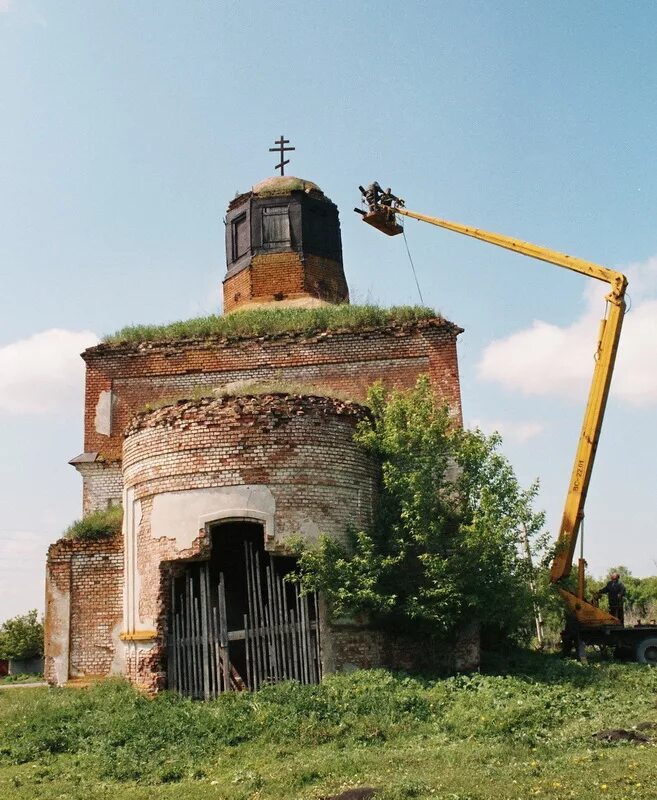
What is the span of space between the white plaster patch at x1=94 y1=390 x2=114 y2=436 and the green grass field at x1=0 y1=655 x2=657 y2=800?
5767 mm

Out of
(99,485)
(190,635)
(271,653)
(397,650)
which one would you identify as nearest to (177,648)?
(190,635)

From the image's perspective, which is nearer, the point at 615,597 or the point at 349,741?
the point at 349,741

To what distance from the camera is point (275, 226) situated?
1988cm

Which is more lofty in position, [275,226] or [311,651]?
[275,226]

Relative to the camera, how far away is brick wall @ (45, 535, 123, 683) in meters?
13.7

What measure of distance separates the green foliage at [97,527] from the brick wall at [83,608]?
13 centimetres

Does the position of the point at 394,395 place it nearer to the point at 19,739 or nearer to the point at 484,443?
the point at 484,443

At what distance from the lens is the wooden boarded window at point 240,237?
2006cm

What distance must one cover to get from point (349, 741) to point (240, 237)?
14095 mm

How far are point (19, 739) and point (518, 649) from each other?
8.08m

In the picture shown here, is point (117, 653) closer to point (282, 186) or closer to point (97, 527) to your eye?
point (97, 527)

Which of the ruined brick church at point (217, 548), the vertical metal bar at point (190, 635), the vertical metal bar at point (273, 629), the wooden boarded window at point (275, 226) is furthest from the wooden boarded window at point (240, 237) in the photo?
the vertical metal bar at point (273, 629)

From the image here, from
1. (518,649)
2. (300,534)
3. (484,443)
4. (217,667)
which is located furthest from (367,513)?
(518,649)

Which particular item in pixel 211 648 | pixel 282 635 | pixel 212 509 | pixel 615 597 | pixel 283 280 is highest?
pixel 283 280
